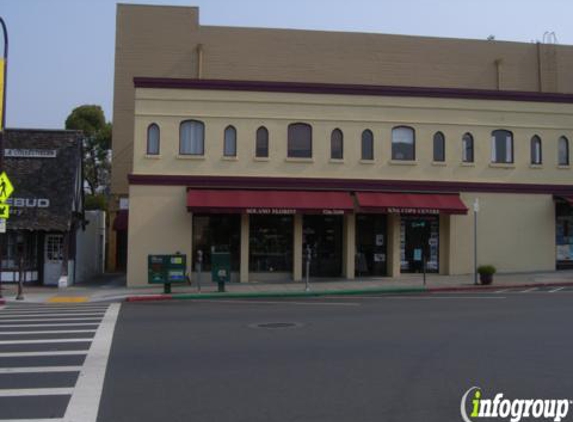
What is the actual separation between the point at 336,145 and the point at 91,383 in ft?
65.9

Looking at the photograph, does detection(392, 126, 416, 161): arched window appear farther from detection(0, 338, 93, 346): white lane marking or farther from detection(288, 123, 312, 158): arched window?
detection(0, 338, 93, 346): white lane marking

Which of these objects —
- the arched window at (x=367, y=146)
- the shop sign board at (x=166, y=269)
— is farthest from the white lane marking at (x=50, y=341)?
the arched window at (x=367, y=146)

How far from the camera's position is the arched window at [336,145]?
1081 inches

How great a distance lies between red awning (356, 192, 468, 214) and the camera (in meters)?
26.1

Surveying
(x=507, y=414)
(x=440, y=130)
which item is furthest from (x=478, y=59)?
(x=507, y=414)

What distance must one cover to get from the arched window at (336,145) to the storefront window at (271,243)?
10.3 ft

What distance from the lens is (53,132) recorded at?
2891 centimetres

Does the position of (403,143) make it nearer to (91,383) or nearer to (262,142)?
(262,142)

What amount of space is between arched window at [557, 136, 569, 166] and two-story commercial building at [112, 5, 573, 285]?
0.14ft

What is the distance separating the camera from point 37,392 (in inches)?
321

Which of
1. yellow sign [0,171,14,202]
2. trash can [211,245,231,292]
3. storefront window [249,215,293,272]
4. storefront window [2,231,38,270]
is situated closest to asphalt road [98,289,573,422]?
trash can [211,245,231,292]

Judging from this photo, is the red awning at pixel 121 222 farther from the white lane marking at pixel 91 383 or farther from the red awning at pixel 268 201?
the white lane marking at pixel 91 383
